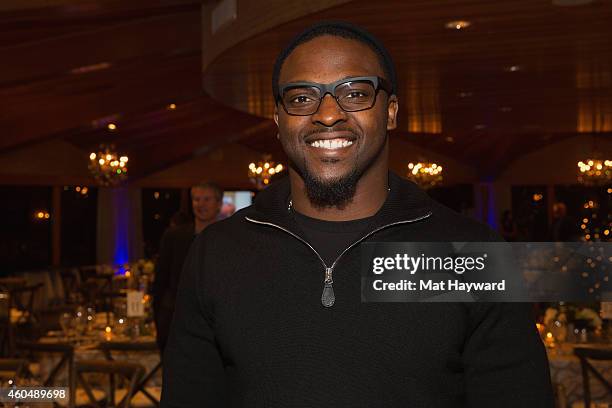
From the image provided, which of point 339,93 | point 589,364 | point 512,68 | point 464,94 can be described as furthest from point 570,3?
point 464,94

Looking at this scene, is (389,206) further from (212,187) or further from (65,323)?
(65,323)

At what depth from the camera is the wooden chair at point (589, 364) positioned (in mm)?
3889

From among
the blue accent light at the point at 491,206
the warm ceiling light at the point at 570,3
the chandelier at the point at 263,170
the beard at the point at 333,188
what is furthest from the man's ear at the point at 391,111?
the blue accent light at the point at 491,206

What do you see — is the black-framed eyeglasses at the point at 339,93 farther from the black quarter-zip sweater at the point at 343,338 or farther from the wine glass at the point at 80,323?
the wine glass at the point at 80,323

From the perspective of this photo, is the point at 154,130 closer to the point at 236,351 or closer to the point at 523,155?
the point at 523,155

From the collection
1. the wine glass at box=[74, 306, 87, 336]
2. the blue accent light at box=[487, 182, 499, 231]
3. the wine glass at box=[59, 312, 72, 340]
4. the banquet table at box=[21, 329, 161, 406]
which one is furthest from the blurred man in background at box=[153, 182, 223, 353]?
the blue accent light at box=[487, 182, 499, 231]

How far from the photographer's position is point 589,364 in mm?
4055

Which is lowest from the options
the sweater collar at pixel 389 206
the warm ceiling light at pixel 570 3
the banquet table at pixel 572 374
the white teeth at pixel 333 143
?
the banquet table at pixel 572 374

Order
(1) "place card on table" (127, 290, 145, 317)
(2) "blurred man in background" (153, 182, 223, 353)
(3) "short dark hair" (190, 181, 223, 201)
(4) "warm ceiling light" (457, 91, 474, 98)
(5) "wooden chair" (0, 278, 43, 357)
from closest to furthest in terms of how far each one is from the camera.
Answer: (2) "blurred man in background" (153, 182, 223, 353) < (3) "short dark hair" (190, 181, 223, 201) < (1) "place card on table" (127, 290, 145, 317) < (4) "warm ceiling light" (457, 91, 474, 98) < (5) "wooden chair" (0, 278, 43, 357)

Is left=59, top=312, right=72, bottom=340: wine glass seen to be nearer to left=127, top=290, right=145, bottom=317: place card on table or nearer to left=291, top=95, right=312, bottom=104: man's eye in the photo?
left=127, top=290, right=145, bottom=317: place card on table

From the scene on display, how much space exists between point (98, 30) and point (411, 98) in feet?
8.19

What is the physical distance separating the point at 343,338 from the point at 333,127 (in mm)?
318

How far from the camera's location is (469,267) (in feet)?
3.72

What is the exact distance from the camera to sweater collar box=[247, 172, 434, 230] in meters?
1.26
